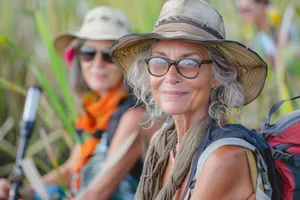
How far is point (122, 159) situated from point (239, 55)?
3.56 feet

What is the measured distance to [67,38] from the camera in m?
3.85

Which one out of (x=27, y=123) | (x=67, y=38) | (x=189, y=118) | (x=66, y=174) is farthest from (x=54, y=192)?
(x=189, y=118)

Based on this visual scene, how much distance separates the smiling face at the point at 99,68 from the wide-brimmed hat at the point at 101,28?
0.04 m

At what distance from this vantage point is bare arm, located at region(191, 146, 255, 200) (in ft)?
7.30

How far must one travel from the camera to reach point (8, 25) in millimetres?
5352

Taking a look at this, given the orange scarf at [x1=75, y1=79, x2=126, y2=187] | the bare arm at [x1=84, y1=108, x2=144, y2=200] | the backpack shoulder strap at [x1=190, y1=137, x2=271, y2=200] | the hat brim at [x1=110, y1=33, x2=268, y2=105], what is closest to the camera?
the backpack shoulder strap at [x1=190, y1=137, x2=271, y2=200]

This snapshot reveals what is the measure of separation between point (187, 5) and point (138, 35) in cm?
17

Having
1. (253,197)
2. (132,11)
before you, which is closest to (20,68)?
(132,11)

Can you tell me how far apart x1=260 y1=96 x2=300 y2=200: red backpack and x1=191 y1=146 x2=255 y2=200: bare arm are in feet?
0.34

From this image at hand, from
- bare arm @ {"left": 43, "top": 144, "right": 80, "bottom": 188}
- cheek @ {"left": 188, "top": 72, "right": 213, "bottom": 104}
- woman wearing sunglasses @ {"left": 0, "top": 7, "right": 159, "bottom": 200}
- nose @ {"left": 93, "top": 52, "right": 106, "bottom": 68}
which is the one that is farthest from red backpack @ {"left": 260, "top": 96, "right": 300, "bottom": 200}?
bare arm @ {"left": 43, "top": 144, "right": 80, "bottom": 188}

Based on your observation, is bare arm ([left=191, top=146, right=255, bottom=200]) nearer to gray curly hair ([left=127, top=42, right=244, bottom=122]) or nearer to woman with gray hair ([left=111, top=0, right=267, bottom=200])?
woman with gray hair ([left=111, top=0, right=267, bottom=200])

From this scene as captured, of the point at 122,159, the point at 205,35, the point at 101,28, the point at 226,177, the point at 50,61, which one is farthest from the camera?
the point at 50,61

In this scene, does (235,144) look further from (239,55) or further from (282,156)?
(239,55)

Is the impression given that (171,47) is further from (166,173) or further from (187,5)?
(166,173)
